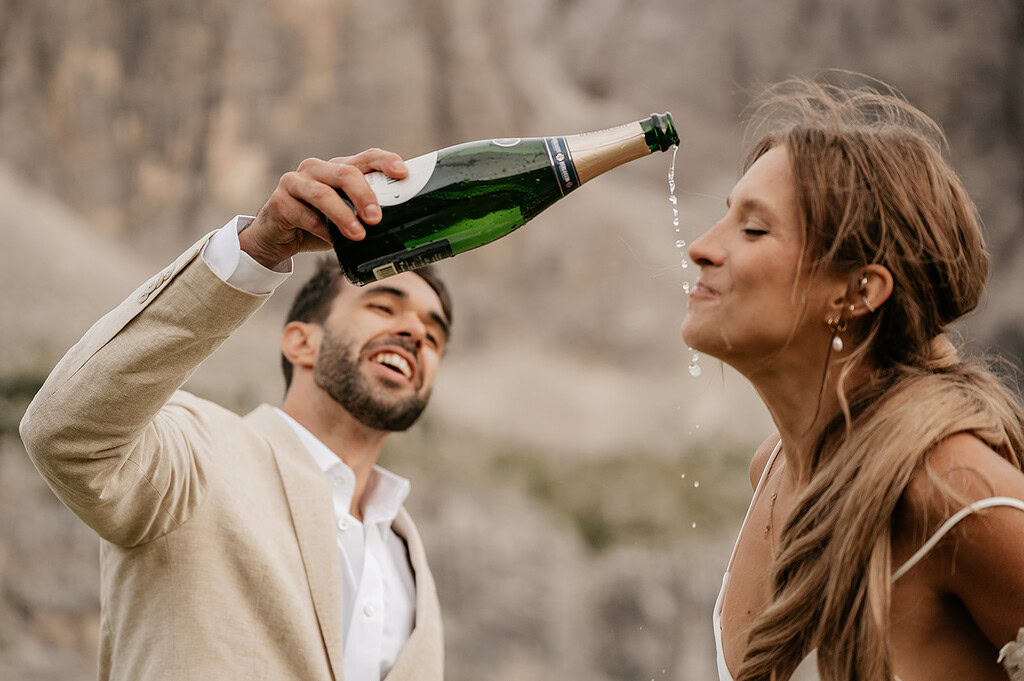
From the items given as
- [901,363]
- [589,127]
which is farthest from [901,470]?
[589,127]

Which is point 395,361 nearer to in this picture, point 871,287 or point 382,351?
point 382,351

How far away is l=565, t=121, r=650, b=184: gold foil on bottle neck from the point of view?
64.2 inches

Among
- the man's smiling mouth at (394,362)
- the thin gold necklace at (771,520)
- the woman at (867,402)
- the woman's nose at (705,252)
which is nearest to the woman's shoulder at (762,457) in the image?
the thin gold necklace at (771,520)

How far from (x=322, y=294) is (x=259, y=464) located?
2.36 feet

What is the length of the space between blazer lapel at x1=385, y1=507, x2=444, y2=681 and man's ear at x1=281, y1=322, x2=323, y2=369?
53cm

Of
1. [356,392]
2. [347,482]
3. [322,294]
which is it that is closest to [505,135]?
[322,294]

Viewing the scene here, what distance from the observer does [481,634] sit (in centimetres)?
618

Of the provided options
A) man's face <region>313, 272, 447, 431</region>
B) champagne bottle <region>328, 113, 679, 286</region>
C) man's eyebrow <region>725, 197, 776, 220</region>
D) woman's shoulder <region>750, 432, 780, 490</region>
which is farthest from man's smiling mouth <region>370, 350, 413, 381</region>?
man's eyebrow <region>725, 197, 776, 220</region>

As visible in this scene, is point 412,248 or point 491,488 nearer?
point 412,248

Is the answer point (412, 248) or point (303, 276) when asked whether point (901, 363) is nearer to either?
point (412, 248)

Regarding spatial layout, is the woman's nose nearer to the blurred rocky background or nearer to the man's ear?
the man's ear

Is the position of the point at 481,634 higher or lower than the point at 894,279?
lower

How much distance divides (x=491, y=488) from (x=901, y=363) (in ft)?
17.5

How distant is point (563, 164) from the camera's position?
5.57 ft
